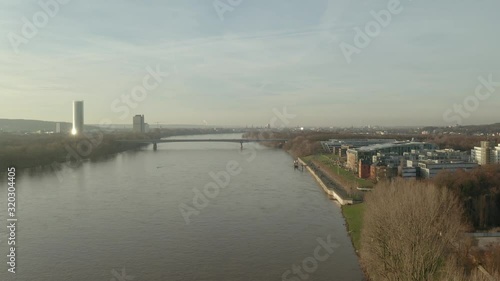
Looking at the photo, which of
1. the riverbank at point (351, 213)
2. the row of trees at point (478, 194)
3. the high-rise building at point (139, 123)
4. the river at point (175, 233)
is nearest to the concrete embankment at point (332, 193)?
the riverbank at point (351, 213)

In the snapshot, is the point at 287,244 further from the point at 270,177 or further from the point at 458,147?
the point at 458,147

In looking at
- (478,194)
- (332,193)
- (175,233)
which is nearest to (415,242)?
(175,233)

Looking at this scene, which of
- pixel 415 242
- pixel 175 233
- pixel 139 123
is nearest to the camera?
pixel 415 242

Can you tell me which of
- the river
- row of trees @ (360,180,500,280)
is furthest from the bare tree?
the river

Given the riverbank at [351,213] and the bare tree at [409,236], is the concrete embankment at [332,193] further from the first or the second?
the bare tree at [409,236]

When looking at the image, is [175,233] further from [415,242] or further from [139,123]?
[139,123]

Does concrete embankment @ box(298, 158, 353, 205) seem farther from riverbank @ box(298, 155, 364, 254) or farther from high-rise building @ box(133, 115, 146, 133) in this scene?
high-rise building @ box(133, 115, 146, 133)

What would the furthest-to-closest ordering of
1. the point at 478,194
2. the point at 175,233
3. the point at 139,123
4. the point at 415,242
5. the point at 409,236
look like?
the point at 139,123 < the point at 478,194 < the point at 175,233 < the point at 409,236 < the point at 415,242

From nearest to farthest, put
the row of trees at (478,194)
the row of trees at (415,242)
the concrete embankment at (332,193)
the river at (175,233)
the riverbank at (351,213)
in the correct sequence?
the row of trees at (415,242)
the river at (175,233)
the riverbank at (351,213)
the row of trees at (478,194)
the concrete embankment at (332,193)

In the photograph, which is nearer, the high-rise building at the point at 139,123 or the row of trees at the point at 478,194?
the row of trees at the point at 478,194
